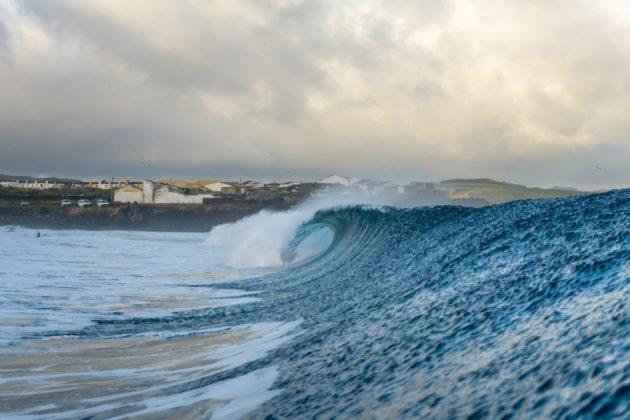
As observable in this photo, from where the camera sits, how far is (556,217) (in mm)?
8750

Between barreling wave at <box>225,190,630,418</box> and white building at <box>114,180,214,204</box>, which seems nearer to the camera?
barreling wave at <box>225,190,630,418</box>

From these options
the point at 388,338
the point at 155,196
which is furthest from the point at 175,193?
the point at 388,338

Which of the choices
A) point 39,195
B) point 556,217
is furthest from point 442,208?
point 39,195

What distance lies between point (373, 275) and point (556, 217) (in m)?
3.60

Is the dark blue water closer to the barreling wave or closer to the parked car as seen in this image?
the barreling wave

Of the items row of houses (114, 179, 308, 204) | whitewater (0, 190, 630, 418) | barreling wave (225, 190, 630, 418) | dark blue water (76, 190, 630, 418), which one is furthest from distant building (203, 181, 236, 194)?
barreling wave (225, 190, 630, 418)

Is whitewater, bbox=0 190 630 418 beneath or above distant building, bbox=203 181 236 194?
beneath

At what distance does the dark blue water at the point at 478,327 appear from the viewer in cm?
332

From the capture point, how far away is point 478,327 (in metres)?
4.94

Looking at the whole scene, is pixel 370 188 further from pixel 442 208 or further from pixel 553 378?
pixel 553 378

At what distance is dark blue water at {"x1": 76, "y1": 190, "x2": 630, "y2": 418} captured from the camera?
3320 millimetres

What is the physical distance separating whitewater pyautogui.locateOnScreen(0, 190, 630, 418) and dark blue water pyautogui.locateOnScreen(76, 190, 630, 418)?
2cm

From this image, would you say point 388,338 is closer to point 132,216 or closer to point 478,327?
point 478,327

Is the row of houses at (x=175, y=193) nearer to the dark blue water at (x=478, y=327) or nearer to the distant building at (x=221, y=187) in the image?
the distant building at (x=221, y=187)
